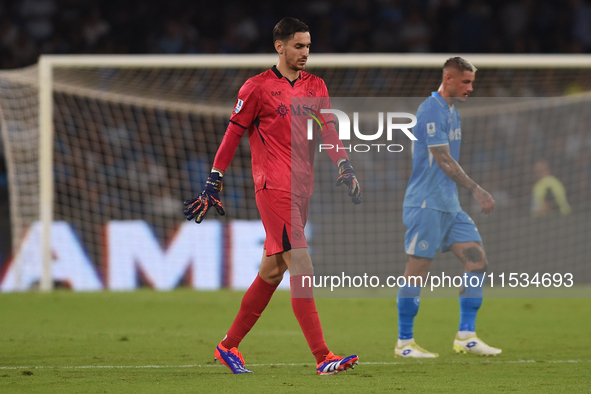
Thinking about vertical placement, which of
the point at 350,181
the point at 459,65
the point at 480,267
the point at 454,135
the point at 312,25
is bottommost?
the point at 480,267

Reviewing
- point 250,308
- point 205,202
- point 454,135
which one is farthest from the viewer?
point 454,135

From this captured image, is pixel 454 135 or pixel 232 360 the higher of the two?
pixel 454 135

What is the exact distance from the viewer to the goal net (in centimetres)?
998

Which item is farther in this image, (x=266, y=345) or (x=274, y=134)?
(x=266, y=345)

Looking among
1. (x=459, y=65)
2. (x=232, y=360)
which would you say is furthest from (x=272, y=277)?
(x=459, y=65)

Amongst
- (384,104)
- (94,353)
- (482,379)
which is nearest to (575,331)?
(482,379)

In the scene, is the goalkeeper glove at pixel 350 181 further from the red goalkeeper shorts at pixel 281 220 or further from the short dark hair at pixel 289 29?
the short dark hair at pixel 289 29

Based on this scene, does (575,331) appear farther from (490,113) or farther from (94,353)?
(490,113)

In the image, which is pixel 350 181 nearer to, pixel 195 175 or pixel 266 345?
pixel 266 345

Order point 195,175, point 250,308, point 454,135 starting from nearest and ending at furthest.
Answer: point 250,308 → point 454,135 → point 195,175

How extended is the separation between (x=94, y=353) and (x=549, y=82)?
30.7 feet

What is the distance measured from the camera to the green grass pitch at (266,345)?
13.5 feet

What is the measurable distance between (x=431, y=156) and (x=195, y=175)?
6490 millimetres

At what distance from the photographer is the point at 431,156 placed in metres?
5.42
